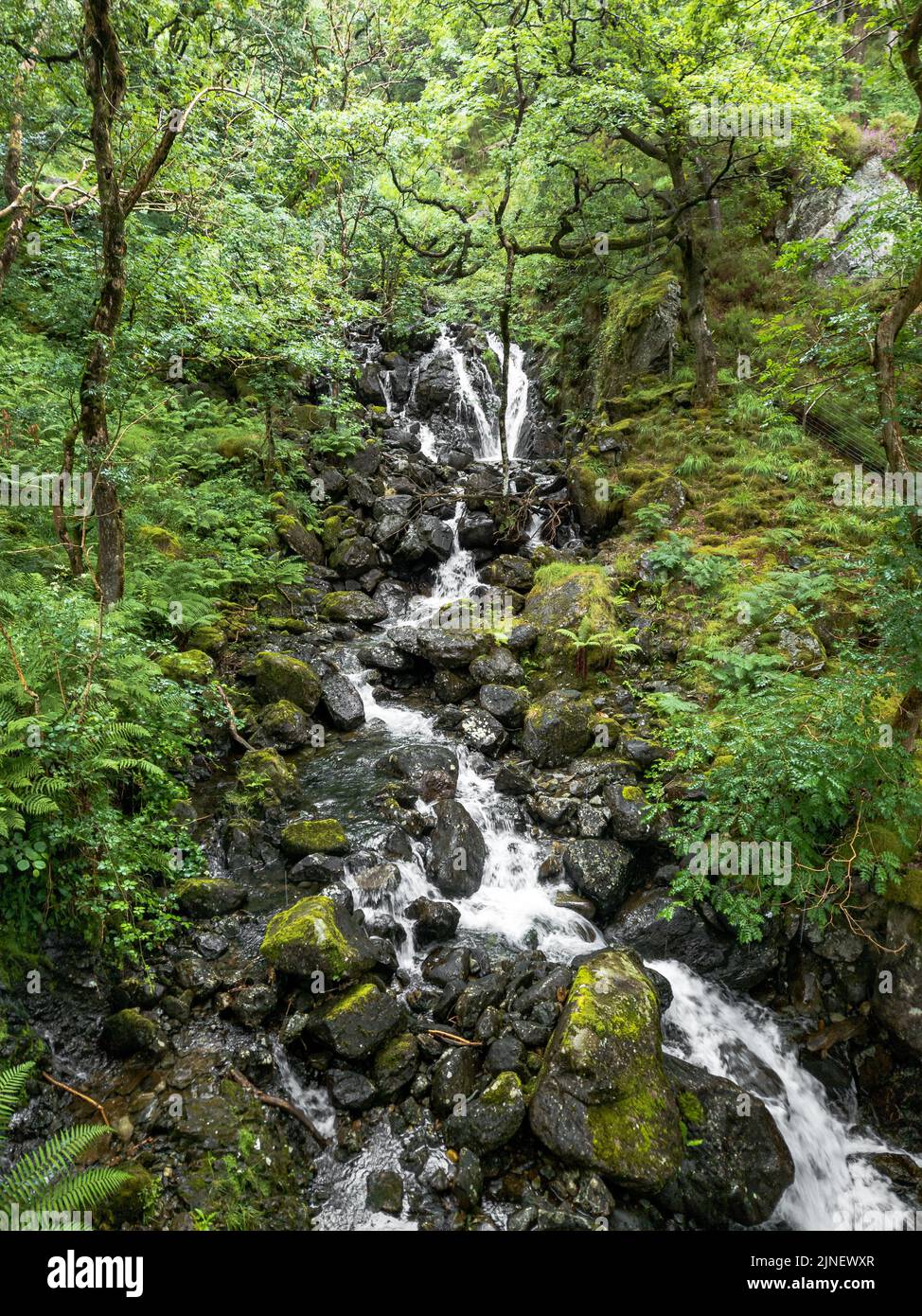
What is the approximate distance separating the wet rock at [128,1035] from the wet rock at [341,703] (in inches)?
193

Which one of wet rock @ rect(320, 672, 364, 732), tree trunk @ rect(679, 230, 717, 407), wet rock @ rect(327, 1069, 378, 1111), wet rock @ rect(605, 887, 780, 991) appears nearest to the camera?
wet rock @ rect(327, 1069, 378, 1111)

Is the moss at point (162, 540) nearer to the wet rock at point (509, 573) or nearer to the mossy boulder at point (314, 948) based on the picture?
the wet rock at point (509, 573)

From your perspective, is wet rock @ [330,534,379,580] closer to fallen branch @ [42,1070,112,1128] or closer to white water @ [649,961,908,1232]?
white water @ [649,961,908,1232]

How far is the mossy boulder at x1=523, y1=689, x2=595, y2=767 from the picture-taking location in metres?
8.23

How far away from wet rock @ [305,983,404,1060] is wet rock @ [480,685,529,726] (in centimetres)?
466

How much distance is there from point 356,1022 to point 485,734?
4492 millimetres

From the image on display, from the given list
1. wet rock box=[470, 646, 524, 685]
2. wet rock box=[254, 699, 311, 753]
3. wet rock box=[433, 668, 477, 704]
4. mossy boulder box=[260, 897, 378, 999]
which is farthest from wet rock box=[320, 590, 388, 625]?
mossy boulder box=[260, 897, 378, 999]

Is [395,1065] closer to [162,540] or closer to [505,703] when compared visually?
[505,703]

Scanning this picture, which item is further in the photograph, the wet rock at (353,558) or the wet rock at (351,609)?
the wet rock at (353,558)

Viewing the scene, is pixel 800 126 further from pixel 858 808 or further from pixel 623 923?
pixel 623 923

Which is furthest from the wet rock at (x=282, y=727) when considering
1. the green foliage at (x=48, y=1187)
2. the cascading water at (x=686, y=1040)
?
the green foliage at (x=48, y=1187)

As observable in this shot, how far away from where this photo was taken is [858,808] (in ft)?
16.7

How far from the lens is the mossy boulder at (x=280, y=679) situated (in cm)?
870

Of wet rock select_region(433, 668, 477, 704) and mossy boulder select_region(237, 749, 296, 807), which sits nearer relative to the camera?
mossy boulder select_region(237, 749, 296, 807)
